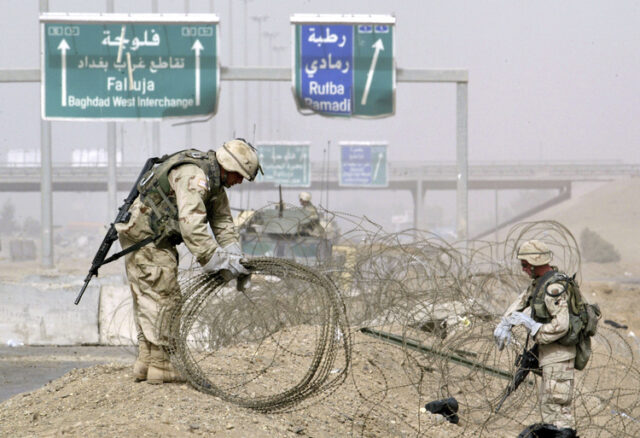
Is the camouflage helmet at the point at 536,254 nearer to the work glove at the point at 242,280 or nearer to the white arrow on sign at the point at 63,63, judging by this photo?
the work glove at the point at 242,280

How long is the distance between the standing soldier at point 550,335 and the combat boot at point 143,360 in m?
2.18

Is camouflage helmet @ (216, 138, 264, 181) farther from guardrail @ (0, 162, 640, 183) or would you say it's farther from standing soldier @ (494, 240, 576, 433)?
guardrail @ (0, 162, 640, 183)

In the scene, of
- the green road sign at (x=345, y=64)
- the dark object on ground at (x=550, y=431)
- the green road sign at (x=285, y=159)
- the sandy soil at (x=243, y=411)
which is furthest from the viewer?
the green road sign at (x=285, y=159)

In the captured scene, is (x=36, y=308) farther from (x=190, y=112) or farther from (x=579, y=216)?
(x=579, y=216)

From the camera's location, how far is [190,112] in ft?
49.8

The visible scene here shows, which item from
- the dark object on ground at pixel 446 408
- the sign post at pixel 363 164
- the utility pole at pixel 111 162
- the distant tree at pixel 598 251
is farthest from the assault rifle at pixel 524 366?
the distant tree at pixel 598 251

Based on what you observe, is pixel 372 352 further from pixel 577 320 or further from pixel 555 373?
pixel 577 320

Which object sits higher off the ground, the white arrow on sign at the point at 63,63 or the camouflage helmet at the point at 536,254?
the white arrow on sign at the point at 63,63

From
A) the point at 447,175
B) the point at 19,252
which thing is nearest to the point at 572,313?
the point at 19,252

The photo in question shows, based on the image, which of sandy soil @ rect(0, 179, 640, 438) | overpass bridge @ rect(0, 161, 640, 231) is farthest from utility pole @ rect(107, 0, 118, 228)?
overpass bridge @ rect(0, 161, 640, 231)

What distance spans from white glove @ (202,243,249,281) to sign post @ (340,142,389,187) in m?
37.1

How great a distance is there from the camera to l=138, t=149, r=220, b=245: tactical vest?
20.4 feet

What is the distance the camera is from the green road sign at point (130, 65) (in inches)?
593

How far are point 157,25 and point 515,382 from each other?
10041 millimetres
